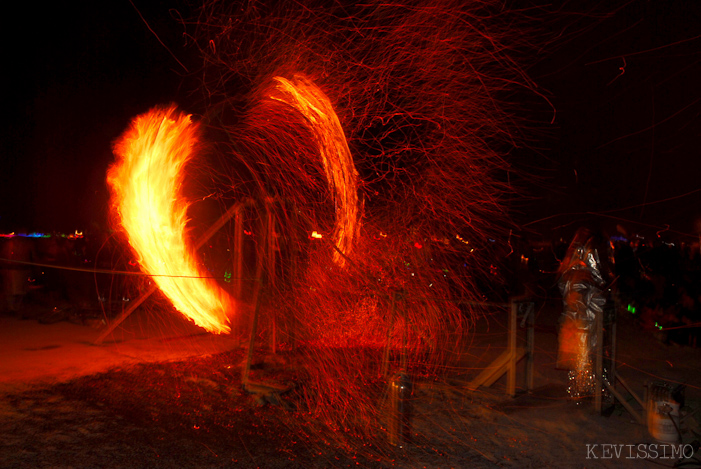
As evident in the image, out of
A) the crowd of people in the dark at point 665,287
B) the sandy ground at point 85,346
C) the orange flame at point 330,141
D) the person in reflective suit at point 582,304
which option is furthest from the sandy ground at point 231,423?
the orange flame at point 330,141

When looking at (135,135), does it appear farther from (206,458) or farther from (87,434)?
(206,458)

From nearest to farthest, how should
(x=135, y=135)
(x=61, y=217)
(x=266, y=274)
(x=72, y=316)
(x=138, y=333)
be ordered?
(x=266, y=274)
(x=135, y=135)
(x=138, y=333)
(x=72, y=316)
(x=61, y=217)

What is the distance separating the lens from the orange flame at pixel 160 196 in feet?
22.6

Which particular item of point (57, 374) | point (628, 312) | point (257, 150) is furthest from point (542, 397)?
point (628, 312)

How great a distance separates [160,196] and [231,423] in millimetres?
3507

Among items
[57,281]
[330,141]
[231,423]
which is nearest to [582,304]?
[330,141]

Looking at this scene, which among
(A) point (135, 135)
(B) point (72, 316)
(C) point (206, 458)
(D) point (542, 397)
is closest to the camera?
(C) point (206, 458)

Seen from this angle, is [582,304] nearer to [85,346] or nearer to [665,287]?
[665,287]

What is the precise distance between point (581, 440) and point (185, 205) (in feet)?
18.1

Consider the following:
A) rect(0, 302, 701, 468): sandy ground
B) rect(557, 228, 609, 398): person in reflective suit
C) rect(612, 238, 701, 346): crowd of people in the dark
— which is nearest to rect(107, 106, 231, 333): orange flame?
rect(0, 302, 701, 468): sandy ground

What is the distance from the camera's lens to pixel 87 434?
4117mm

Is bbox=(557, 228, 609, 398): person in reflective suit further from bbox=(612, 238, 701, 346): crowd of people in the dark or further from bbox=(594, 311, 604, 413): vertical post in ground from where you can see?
bbox=(612, 238, 701, 346): crowd of people in the dark

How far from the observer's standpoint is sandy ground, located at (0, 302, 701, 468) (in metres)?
3.93

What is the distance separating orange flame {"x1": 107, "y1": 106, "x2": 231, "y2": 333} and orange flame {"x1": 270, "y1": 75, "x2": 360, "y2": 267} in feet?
5.02
